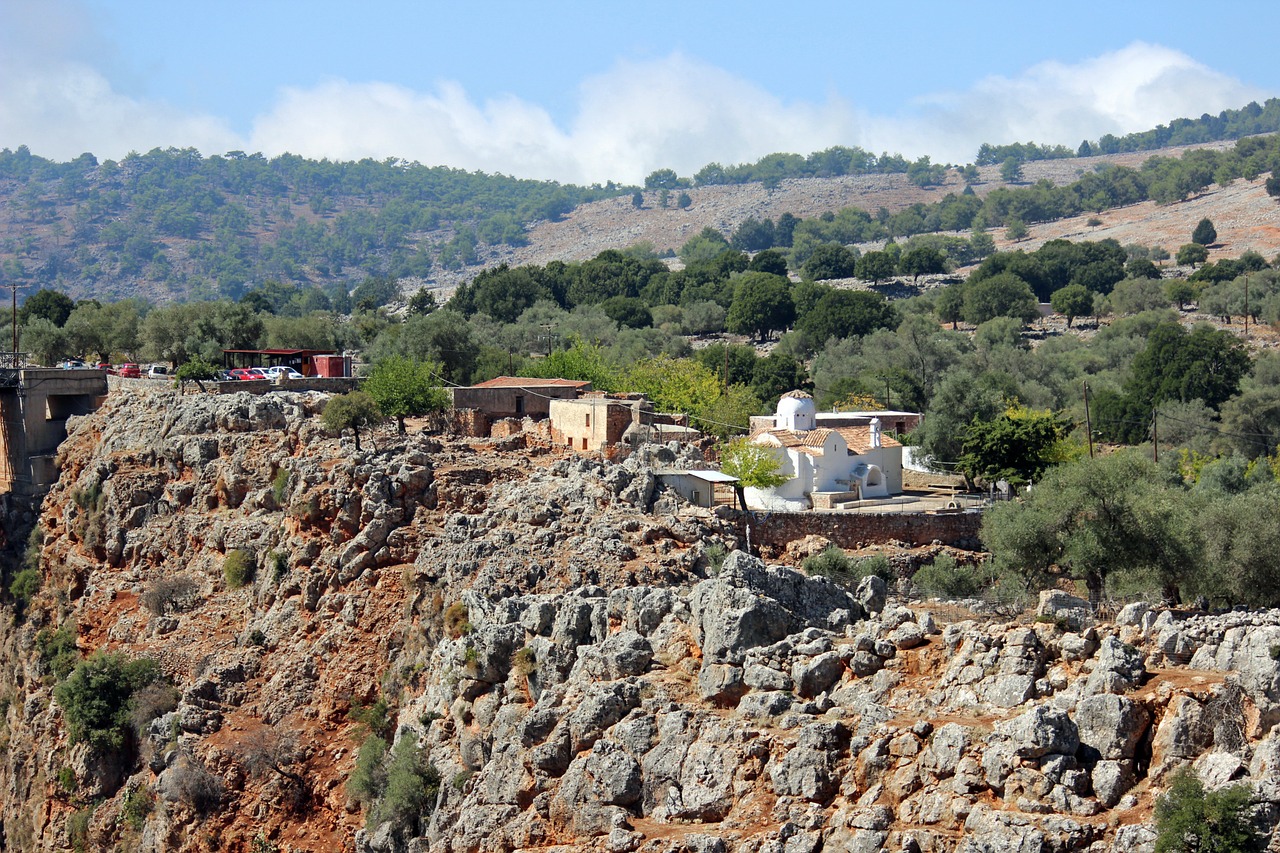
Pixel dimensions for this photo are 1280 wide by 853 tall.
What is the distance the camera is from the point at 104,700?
31641mm

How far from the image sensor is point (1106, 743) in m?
16.3

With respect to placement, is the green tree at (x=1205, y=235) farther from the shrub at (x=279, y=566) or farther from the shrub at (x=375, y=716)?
the shrub at (x=375, y=716)

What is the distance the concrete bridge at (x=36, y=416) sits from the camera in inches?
1766

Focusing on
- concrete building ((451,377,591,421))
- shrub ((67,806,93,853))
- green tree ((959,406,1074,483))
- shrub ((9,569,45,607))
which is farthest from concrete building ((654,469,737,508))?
shrub ((9,569,45,607))

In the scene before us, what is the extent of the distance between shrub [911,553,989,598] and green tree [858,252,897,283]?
9021cm

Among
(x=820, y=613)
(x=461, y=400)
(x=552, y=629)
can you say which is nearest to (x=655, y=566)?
(x=552, y=629)

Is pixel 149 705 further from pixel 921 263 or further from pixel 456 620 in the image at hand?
pixel 921 263

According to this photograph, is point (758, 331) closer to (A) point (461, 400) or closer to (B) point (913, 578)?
(A) point (461, 400)

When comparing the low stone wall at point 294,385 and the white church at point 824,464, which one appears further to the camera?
the low stone wall at point 294,385

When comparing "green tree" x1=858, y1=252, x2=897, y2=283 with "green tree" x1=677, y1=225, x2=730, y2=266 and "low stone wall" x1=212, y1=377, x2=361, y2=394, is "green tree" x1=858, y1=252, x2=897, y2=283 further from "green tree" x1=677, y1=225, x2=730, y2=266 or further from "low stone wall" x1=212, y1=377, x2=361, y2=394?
"low stone wall" x1=212, y1=377, x2=361, y2=394

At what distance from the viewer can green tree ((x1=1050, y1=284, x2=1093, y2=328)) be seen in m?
99.2

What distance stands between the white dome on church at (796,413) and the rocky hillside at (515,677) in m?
5.53

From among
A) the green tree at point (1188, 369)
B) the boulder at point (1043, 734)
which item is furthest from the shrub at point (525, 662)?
the green tree at point (1188, 369)

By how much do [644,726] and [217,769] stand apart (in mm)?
12055
